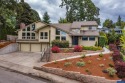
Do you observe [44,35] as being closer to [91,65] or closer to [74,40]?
[74,40]

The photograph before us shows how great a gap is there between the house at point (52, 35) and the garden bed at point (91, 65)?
1239 cm

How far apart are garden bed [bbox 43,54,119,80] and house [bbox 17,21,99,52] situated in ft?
40.6

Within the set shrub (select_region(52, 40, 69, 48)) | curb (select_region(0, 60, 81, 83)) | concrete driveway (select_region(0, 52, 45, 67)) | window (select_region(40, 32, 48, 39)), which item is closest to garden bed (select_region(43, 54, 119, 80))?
curb (select_region(0, 60, 81, 83))

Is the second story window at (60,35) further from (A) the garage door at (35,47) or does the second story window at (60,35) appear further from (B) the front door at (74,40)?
(A) the garage door at (35,47)

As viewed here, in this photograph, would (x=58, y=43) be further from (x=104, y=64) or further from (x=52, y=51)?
(x=104, y=64)

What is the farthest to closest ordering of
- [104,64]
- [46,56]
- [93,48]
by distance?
[93,48], [46,56], [104,64]

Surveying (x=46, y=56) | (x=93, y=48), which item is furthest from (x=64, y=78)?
(x=93, y=48)

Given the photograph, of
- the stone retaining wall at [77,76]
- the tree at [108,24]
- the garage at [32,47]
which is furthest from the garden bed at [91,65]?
the tree at [108,24]

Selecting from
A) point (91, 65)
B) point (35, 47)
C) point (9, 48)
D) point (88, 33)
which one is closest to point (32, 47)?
point (35, 47)

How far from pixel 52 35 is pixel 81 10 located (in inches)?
1099

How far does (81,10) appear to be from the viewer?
65188 mm

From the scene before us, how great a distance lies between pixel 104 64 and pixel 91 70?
3.29 m

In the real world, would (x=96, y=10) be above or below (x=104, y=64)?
above

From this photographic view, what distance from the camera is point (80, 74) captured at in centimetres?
2200
